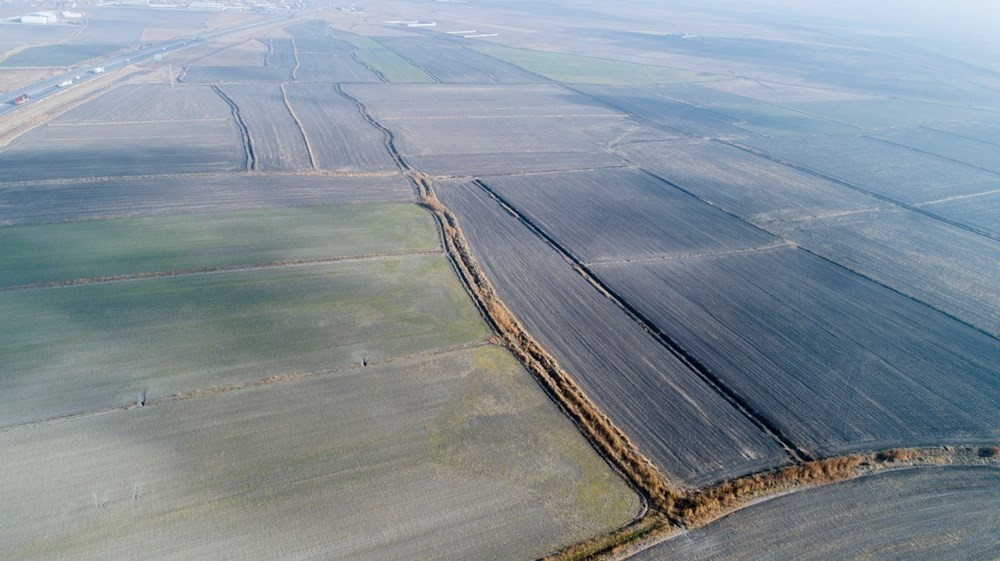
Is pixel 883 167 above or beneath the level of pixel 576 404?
above

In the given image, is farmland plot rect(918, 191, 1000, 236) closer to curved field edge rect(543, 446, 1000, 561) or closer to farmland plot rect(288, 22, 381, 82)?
curved field edge rect(543, 446, 1000, 561)

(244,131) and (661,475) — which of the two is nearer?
(661,475)

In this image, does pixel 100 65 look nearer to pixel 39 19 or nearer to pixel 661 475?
pixel 39 19

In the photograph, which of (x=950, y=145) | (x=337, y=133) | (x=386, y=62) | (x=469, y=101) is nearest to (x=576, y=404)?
(x=337, y=133)

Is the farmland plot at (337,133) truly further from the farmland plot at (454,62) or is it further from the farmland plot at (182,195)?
the farmland plot at (454,62)

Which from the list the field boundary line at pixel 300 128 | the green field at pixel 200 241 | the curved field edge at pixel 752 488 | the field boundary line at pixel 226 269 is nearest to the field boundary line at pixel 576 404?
the curved field edge at pixel 752 488

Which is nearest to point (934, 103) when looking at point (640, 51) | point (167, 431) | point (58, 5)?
point (640, 51)

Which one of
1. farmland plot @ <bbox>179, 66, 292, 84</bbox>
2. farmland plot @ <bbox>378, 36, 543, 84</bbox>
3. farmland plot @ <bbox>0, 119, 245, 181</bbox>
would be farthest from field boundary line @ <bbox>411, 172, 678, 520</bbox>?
farmland plot @ <bbox>378, 36, 543, 84</bbox>

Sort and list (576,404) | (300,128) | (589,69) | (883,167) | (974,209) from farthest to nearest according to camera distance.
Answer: (589,69)
(883,167)
(300,128)
(974,209)
(576,404)
